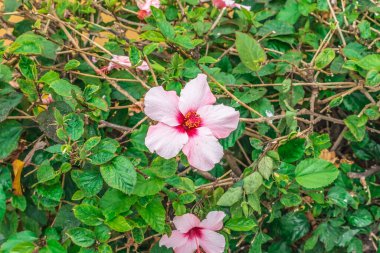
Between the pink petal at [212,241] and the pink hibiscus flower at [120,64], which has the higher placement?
the pink hibiscus flower at [120,64]

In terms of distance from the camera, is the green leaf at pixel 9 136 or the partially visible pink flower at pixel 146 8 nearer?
the green leaf at pixel 9 136

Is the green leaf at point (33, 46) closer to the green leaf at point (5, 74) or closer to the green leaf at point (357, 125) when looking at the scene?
the green leaf at point (5, 74)

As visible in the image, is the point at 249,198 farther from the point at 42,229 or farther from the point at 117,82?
the point at 42,229

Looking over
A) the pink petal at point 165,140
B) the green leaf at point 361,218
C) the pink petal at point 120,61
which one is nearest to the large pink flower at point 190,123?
the pink petal at point 165,140

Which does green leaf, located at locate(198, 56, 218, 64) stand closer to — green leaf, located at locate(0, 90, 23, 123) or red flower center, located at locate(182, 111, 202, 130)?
red flower center, located at locate(182, 111, 202, 130)

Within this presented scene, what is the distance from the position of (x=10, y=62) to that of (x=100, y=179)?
1.11 ft

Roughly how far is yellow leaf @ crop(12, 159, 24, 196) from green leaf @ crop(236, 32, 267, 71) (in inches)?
19.1

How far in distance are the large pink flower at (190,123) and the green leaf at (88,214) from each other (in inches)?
6.4

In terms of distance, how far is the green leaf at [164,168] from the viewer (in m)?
0.94

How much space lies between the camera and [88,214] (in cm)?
95

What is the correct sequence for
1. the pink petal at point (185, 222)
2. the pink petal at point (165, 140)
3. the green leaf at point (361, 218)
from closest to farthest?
the pink petal at point (165, 140)
the pink petal at point (185, 222)
the green leaf at point (361, 218)

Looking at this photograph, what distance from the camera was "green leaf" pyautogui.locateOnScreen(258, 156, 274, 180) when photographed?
99 centimetres

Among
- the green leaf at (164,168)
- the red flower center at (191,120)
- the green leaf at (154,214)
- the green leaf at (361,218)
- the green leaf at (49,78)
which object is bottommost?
the green leaf at (361,218)

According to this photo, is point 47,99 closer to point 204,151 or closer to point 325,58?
point 204,151
